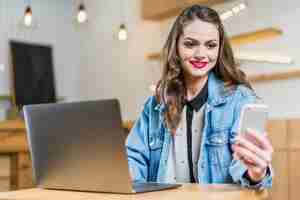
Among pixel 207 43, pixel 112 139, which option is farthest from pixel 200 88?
pixel 112 139

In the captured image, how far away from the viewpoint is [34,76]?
504 centimetres

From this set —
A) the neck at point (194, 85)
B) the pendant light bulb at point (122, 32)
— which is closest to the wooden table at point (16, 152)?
the pendant light bulb at point (122, 32)

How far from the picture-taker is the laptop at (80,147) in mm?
1356

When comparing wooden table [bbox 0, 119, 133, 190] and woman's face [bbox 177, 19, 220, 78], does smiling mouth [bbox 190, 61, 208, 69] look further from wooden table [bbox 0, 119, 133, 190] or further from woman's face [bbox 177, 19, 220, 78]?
wooden table [bbox 0, 119, 133, 190]

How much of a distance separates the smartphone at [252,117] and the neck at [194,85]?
494mm

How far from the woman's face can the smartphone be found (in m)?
0.45

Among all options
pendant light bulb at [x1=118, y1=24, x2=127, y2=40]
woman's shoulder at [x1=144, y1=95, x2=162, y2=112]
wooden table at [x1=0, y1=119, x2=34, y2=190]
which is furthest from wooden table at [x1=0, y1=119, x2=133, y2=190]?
woman's shoulder at [x1=144, y1=95, x2=162, y2=112]

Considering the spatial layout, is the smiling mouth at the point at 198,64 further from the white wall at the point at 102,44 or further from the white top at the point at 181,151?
the white wall at the point at 102,44

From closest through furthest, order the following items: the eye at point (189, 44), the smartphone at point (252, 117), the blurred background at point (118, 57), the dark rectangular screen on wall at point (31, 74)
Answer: the smartphone at point (252, 117) → the eye at point (189, 44) → the blurred background at point (118, 57) → the dark rectangular screen on wall at point (31, 74)

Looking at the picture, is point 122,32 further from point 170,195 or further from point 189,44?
point 170,195

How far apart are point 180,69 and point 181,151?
0.29 meters

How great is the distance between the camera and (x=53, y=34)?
5324 millimetres

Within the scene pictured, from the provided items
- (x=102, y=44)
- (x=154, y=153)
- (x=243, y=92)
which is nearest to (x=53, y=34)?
(x=102, y=44)

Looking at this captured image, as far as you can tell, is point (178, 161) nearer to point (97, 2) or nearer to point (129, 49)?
point (129, 49)
